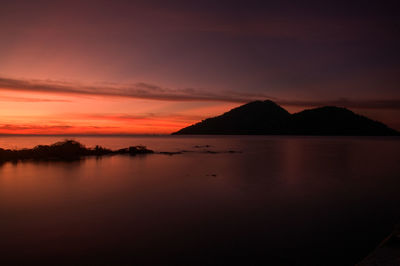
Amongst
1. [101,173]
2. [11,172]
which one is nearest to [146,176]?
[101,173]

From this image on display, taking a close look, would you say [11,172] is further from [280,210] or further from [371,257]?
[371,257]

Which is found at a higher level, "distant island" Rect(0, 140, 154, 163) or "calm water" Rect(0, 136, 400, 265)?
"distant island" Rect(0, 140, 154, 163)

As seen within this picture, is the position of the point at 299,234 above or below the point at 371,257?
below

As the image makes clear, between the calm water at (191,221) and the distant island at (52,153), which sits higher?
the distant island at (52,153)

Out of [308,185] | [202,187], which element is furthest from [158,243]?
[308,185]

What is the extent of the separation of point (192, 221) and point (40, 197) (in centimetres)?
1170

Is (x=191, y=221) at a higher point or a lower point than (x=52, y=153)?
lower

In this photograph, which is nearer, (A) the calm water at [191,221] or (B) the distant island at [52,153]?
(A) the calm water at [191,221]

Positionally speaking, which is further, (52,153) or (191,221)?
(52,153)

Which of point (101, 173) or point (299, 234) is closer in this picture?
point (299, 234)

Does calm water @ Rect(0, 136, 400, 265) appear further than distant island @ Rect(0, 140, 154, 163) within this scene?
No

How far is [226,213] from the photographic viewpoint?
1476cm

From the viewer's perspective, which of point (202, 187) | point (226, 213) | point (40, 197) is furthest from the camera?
point (202, 187)

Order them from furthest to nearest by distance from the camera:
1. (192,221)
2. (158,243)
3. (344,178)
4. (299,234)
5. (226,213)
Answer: (344,178)
(226,213)
(192,221)
(299,234)
(158,243)
